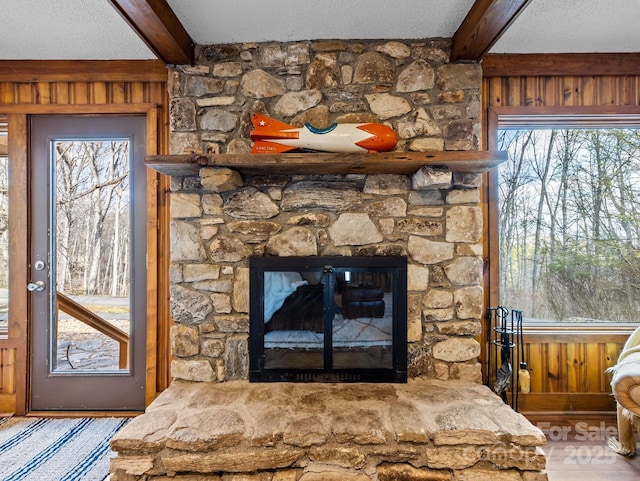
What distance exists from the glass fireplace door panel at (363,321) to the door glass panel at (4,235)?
2.33 meters

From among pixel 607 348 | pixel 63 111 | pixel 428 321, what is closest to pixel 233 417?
pixel 428 321

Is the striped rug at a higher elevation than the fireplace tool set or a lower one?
lower

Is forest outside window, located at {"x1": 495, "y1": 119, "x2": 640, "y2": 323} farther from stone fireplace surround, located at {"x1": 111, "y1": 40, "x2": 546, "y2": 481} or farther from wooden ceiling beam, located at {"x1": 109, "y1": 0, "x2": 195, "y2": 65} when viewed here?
wooden ceiling beam, located at {"x1": 109, "y1": 0, "x2": 195, "y2": 65}

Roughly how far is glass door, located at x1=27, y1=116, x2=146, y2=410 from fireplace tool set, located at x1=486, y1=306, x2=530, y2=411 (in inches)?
90.5

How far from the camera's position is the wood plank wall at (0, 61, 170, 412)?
2256mm

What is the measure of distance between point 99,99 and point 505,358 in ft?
10.1

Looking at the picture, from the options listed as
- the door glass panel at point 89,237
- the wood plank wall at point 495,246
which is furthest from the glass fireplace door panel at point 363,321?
the door glass panel at point 89,237

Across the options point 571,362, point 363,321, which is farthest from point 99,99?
point 571,362

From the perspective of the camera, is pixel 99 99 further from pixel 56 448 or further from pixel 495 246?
pixel 495 246

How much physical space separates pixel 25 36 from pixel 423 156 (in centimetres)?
244

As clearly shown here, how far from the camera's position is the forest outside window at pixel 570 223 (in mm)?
2350

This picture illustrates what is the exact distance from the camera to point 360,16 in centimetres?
183

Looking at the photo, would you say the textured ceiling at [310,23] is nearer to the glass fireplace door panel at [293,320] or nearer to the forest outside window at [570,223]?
the forest outside window at [570,223]

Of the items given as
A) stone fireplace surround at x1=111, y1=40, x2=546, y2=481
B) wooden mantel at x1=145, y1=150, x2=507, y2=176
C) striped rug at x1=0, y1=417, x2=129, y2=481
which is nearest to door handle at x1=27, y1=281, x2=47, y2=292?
striped rug at x1=0, y1=417, x2=129, y2=481
